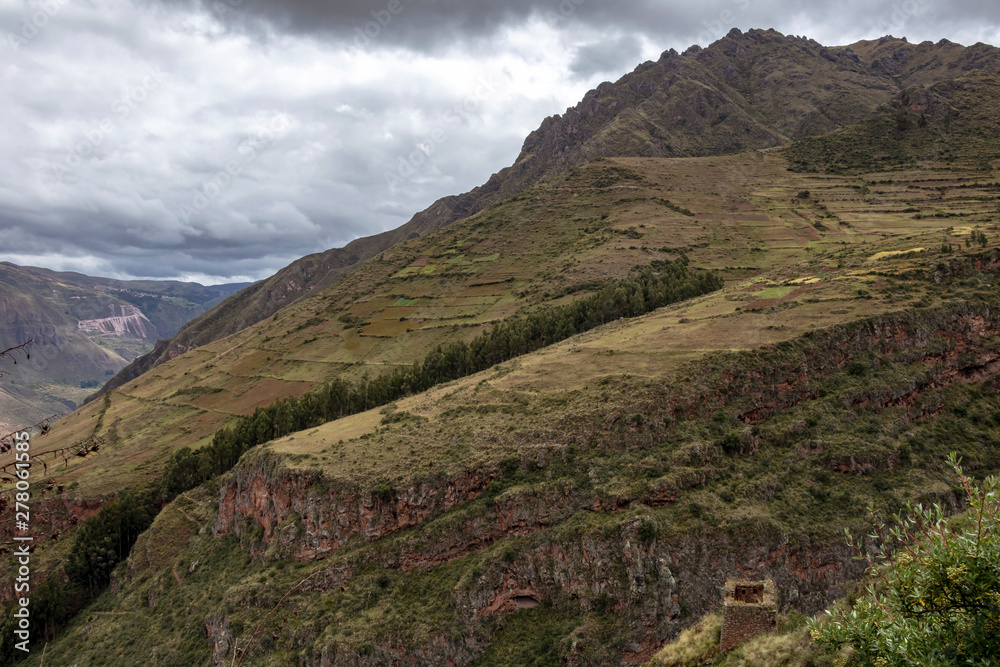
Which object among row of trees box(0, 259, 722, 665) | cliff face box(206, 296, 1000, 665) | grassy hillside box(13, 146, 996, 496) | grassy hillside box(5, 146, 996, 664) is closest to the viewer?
cliff face box(206, 296, 1000, 665)

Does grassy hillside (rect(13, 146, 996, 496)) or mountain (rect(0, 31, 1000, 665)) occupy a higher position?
grassy hillside (rect(13, 146, 996, 496))

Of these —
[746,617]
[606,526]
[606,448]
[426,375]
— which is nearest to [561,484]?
[606,526]

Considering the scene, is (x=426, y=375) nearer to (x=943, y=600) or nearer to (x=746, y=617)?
(x=746, y=617)

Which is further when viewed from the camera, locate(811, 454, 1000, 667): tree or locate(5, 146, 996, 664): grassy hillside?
locate(5, 146, 996, 664): grassy hillside

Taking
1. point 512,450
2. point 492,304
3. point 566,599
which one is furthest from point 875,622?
point 492,304

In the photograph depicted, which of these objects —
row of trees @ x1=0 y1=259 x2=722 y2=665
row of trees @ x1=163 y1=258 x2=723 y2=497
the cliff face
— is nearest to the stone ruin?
the cliff face

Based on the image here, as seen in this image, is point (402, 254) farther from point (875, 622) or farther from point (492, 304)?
point (875, 622)

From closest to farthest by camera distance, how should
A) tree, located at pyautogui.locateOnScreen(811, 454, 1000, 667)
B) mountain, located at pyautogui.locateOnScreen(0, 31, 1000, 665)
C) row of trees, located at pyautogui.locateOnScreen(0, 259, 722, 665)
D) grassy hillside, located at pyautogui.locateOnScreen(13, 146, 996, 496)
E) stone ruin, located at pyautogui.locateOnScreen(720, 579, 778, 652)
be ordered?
tree, located at pyautogui.locateOnScreen(811, 454, 1000, 667)
stone ruin, located at pyautogui.locateOnScreen(720, 579, 778, 652)
mountain, located at pyautogui.locateOnScreen(0, 31, 1000, 665)
row of trees, located at pyautogui.locateOnScreen(0, 259, 722, 665)
grassy hillside, located at pyautogui.locateOnScreen(13, 146, 996, 496)

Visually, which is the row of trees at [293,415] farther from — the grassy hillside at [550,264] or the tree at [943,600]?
the tree at [943,600]

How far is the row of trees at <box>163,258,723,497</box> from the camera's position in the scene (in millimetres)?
80750

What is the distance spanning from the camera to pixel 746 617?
2367cm

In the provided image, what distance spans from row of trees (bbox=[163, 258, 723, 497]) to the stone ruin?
64382mm

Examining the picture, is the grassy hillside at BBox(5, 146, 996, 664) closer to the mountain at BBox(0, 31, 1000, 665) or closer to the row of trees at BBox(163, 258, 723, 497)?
the mountain at BBox(0, 31, 1000, 665)

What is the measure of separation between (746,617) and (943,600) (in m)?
12.8
